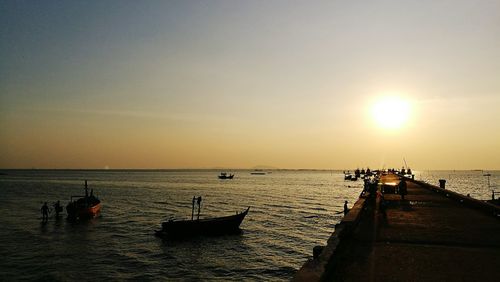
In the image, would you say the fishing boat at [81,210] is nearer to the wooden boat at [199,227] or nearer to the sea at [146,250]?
the sea at [146,250]

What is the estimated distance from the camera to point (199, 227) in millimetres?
32219

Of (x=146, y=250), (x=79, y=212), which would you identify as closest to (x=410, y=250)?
(x=146, y=250)

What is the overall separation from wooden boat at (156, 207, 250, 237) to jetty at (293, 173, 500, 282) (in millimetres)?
17659

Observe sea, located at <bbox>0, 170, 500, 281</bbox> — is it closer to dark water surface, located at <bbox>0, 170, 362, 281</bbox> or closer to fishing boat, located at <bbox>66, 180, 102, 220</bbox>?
dark water surface, located at <bbox>0, 170, 362, 281</bbox>

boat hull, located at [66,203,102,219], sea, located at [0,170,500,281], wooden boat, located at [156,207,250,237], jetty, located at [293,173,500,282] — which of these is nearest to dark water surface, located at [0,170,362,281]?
sea, located at [0,170,500,281]

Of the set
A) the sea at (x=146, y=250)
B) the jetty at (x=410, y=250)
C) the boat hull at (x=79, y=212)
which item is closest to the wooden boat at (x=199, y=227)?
the sea at (x=146, y=250)

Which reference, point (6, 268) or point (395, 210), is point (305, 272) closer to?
point (395, 210)

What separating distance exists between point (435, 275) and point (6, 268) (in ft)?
78.3

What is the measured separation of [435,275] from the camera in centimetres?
838

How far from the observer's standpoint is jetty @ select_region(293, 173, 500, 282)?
8.34m

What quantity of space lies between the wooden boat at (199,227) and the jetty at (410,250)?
57.9 feet

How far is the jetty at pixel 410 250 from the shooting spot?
27.3ft

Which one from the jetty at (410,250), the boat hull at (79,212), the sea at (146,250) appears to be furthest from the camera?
the boat hull at (79,212)

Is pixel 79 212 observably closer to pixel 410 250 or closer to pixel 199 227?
pixel 199 227
